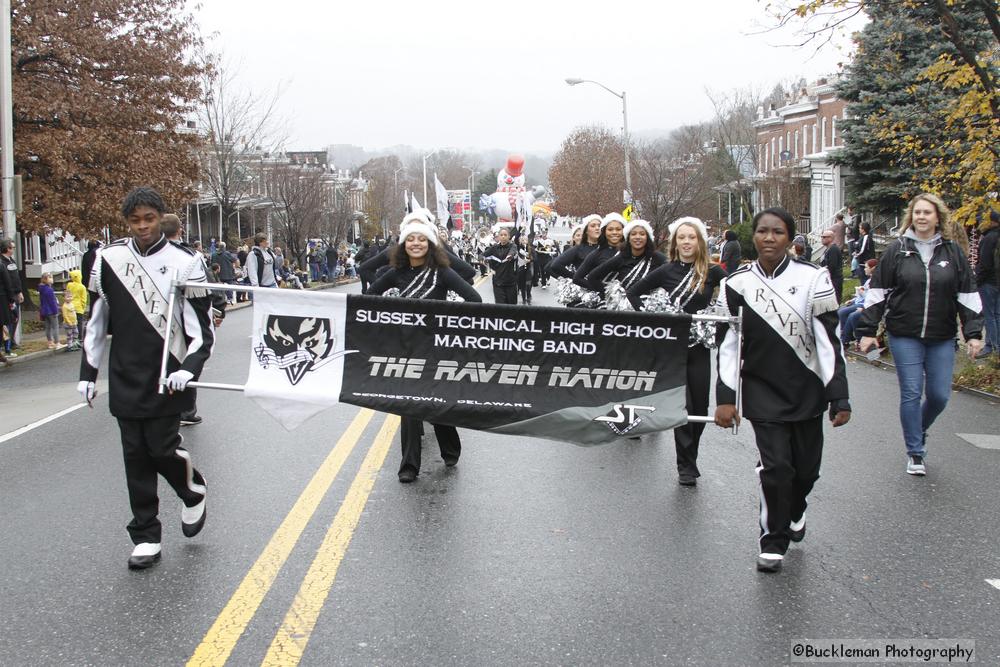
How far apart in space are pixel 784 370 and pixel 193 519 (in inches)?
135

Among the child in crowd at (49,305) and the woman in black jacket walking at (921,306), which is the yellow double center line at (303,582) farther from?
the child in crowd at (49,305)

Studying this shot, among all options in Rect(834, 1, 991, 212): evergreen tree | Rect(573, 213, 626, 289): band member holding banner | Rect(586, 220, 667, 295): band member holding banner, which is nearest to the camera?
Rect(586, 220, 667, 295): band member holding banner

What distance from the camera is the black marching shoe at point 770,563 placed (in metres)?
5.21

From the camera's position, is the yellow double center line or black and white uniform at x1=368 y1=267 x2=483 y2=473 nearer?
the yellow double center line

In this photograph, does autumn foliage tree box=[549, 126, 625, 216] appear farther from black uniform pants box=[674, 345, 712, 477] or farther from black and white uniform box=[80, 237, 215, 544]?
black and white uniform box=[80, 237, 215, 544]

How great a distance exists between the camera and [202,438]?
29.4 ft

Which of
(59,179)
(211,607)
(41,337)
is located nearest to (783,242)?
(211,607)

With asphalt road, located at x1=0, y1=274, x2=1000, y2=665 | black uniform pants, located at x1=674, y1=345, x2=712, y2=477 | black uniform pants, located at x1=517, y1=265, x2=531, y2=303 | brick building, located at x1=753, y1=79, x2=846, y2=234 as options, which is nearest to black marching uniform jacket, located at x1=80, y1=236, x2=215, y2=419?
asphalt road, located at x1=0, y1=274, x2=1000, y2=665

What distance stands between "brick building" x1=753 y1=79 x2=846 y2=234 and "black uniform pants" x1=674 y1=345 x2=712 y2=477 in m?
31.8

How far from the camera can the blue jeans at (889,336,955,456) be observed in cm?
722

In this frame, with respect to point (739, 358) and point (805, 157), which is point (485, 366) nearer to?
point (739, 358)

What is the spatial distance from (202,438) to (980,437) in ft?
22.9

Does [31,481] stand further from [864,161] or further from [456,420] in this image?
[864,161]

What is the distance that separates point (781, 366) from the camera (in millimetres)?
5215
